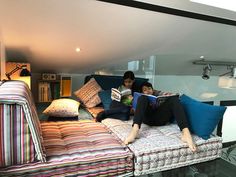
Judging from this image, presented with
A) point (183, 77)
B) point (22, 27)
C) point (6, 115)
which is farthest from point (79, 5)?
point (183, 77)

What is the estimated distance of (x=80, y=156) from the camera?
155 centimetres

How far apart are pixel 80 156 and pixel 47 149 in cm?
28

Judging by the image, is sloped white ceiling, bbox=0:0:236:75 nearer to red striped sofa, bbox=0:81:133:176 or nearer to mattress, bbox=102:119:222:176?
red striped sofa, bbox=0:81:133:176

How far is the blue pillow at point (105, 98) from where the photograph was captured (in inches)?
116

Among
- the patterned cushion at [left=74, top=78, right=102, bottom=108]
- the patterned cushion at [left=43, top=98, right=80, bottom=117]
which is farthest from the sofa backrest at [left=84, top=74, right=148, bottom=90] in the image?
the patterned cushion at [left=43, top=98, right=80, bottom=117]

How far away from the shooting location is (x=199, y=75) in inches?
177

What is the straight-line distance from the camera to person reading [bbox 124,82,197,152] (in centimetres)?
194

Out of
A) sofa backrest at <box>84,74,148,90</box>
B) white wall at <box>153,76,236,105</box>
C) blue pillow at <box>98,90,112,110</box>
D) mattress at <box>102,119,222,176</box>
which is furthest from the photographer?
white wall at <box>153,76,236,105</box>

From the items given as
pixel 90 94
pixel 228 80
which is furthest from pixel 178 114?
pixel 228 80

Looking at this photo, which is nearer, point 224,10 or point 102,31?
point 224,10

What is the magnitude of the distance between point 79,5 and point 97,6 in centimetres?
19

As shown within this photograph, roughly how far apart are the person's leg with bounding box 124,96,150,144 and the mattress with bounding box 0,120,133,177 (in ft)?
0.45

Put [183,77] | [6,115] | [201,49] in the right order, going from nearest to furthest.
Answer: [6,115]
[201,49]
[183,77]

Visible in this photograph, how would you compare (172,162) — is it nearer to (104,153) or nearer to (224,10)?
(104,153)
